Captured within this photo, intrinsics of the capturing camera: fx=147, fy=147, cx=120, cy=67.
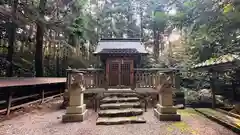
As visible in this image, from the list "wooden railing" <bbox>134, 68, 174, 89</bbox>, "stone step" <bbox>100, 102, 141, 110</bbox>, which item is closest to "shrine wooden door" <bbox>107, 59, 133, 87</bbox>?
"wooden railing" <bbox>134, 68, 174, 89</bbox>

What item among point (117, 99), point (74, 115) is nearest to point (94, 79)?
point (117, 99)

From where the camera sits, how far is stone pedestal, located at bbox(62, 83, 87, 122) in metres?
4.37

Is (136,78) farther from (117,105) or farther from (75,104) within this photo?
(75,104)

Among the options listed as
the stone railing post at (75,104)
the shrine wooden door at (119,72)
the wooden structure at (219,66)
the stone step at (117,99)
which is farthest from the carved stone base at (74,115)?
the shrine wooden door at (119,72)

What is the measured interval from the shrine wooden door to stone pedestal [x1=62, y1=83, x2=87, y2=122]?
414 cm

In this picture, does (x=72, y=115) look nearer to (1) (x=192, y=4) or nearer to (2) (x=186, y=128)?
(2) (x=186, y=128)

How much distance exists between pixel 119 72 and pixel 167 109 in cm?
446

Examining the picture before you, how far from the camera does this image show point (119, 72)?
28.2ft

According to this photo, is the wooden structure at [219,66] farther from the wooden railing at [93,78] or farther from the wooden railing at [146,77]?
the wooden railing at [93,78]

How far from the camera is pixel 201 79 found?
397 inches

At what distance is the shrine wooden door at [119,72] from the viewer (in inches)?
338

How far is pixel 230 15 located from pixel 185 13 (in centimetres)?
89

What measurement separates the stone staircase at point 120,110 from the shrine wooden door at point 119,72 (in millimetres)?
2375

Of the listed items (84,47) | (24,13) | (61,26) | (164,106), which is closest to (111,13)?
(84,47)
